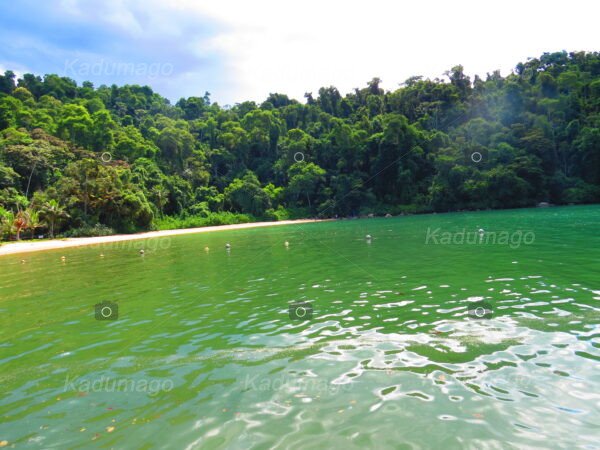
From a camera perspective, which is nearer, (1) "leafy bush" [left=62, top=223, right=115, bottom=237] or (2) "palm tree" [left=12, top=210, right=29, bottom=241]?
(2) "palm tree" [left=12, top=210, right=29, bottom=241]

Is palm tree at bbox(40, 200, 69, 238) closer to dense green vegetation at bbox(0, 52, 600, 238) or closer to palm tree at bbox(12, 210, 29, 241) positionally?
dense green vegetation at bbox(0, 52, 600, 238)

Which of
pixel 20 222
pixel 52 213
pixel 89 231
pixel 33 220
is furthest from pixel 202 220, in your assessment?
pixel 20 222

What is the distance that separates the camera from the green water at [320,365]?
14.3 ft

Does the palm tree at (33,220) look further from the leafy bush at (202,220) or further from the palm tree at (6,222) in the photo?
the leafy bush at (202,220)

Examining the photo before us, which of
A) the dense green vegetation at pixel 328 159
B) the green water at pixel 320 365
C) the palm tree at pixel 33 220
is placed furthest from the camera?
the dense green vegetation at pixel 328 159

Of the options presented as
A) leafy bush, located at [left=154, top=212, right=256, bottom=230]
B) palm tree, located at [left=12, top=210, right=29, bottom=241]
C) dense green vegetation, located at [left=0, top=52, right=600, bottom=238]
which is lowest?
leafy bush, located at [left=154, top=212, right=256, bottom=230]

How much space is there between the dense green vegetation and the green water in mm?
41671

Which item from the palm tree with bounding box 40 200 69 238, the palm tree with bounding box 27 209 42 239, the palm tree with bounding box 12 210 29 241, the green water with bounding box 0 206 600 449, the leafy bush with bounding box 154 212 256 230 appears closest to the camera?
the green water with bounding box 0 206 600 449

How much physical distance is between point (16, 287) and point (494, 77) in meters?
95.9

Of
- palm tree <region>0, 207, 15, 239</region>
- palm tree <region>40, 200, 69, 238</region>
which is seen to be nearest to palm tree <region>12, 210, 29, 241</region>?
palm tree <region>0, 207, 15, 239</region>

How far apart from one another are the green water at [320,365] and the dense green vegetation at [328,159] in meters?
41.7

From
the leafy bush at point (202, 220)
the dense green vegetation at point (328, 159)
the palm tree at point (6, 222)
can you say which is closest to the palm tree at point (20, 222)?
the palm tree at point (6, 222)

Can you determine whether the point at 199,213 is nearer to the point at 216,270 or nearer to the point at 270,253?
the point at 270,253

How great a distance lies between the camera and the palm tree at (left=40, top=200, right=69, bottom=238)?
4297cm
